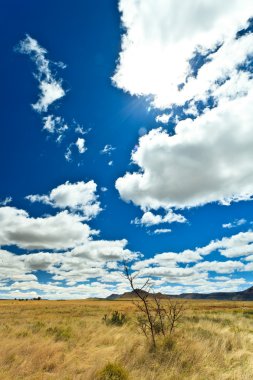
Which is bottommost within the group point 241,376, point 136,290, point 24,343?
point 241,376

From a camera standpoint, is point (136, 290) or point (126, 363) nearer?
point (126, 363)

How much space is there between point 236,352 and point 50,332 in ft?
32.6

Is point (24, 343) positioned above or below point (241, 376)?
→ above

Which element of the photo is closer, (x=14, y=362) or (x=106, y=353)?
(x=14, y=362)

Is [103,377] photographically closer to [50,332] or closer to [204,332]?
[204,332]

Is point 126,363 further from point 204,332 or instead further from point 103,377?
point 204,332

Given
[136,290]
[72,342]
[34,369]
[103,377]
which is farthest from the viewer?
[72,342]

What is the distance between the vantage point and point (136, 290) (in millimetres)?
11961

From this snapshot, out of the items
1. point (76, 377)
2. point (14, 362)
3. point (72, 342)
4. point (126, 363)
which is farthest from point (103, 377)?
point (72, 342)

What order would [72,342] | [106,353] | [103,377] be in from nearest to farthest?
[103,377] → [106,353] → [72,342]

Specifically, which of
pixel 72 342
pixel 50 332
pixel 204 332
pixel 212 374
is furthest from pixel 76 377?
pixel 50 332

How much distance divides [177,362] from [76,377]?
2985 millimetres

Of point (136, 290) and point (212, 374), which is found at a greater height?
point (136, 290)

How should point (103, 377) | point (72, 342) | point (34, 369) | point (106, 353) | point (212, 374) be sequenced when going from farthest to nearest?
1. point (72, 342)
2. point (106, 353)
3. point (34, 369)
4. point (212, 374)
5. point (103, 377)
